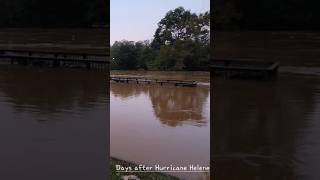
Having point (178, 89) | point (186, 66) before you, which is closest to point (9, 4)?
point (178, 89)

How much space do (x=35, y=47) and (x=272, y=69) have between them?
3.43 m

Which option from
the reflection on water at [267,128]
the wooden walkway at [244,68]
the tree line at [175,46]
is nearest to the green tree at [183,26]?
the tree line at [175,46]

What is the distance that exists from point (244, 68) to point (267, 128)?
1.04m

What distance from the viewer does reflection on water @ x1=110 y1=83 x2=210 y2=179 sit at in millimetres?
3365

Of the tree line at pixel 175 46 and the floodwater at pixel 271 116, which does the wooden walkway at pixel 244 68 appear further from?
the tree line at pixel 175 46

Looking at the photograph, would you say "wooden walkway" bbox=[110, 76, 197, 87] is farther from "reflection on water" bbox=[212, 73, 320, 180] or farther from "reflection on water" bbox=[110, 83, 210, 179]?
"reflection on water" bbox=[212, 73, 320, 180]

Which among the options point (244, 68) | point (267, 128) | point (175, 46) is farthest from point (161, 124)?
point (244, 68)

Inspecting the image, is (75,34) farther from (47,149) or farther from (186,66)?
(186,66)

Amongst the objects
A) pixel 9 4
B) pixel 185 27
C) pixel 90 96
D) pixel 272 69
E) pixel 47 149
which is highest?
pixel 9 4

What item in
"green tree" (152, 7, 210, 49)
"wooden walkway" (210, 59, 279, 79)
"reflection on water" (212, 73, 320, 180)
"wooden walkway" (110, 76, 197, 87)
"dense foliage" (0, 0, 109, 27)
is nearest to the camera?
"green tree" (152, 7, 210, 49)

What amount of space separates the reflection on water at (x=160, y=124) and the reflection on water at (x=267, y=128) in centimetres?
44

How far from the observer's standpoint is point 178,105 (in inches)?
156

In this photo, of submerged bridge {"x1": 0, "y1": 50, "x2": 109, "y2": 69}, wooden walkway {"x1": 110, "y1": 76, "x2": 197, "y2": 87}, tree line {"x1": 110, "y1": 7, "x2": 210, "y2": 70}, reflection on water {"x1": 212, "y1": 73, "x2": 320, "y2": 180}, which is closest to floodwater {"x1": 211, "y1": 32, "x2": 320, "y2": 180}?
reflection on water {"x1": 212, "y1": 73, "x2": 320, "y2": 180}

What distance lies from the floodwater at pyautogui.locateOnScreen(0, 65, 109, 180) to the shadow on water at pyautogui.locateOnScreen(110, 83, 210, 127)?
63 cm
